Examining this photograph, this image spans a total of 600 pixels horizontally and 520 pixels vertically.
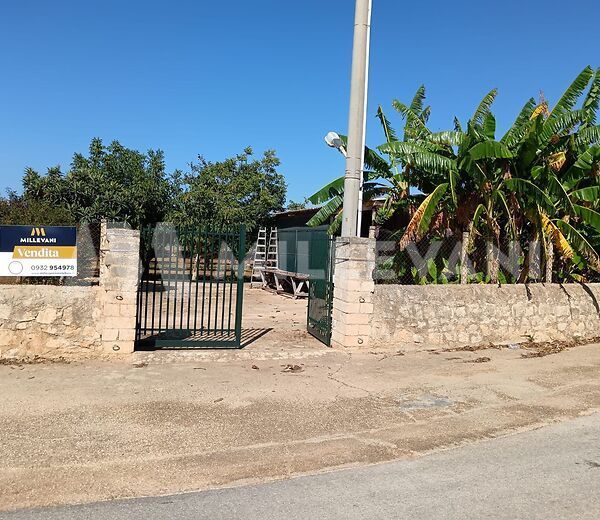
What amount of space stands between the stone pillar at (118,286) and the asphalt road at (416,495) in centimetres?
416

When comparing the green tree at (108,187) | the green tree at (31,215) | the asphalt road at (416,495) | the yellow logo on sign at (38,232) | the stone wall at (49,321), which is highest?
the green tree at (108,187)

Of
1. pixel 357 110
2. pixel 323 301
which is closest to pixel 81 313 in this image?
pixel 323 301

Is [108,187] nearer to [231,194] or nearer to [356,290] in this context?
[231,194]

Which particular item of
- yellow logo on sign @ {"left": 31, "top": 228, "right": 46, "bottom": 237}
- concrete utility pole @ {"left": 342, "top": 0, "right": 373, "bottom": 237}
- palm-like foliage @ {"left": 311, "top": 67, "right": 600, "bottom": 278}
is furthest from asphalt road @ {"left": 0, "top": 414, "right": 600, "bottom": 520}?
palm-like foliage @ {"left": 311, "top": 67, "right": 600, "bottom": 278}

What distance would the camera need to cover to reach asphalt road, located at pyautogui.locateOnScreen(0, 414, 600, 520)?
3.41 m

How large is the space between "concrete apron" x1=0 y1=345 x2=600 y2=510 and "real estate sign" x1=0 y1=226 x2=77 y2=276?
1.44 meters

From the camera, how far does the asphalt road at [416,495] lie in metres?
3.41

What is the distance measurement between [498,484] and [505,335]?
6.33 m

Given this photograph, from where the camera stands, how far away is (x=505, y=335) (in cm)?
973

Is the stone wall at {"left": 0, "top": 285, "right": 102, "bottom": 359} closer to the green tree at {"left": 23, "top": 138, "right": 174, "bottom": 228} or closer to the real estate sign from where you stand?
the real estate sign

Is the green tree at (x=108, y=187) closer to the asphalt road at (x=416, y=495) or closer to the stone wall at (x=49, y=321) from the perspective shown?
the stone wall at (x=49, y=321)

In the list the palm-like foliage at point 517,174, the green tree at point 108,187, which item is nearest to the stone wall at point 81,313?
the palm-like foliage at point 517,174

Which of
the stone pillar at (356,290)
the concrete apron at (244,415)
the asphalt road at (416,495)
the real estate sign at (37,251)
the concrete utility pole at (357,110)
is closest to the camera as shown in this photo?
the asphalt road at (416,495)

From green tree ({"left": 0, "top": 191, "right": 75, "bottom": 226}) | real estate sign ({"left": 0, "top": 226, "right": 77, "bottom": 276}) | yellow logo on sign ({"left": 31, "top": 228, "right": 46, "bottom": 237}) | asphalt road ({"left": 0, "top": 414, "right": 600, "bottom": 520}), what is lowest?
asphalt road ({"left": 0, "top": 414, "right": 600, "bottom": 520})
